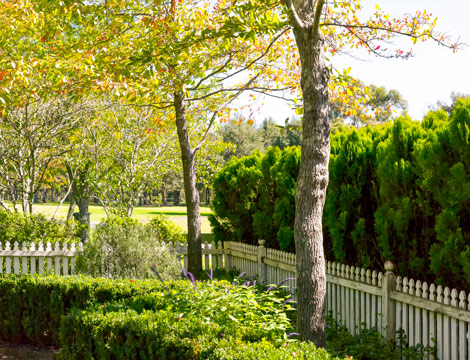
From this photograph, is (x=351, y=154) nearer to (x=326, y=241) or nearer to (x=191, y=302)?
(x=326, y=241)

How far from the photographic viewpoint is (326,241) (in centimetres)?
791

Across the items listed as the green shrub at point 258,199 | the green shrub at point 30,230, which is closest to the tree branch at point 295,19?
the green shrub at point 258,199

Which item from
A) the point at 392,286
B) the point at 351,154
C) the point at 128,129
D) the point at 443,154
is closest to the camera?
the point at 443,154

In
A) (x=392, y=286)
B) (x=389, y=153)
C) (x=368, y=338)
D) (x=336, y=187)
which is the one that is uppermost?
(x=389, y=153)

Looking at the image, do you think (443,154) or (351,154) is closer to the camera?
(443,154)

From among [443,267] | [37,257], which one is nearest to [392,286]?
[443,267]

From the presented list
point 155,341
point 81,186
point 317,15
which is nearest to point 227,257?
point 81,186

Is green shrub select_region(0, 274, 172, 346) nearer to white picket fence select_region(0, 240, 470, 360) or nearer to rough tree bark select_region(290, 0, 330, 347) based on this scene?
rough tree bark select_region(290, 0, 330, 347)

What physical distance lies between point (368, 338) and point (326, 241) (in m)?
2.14

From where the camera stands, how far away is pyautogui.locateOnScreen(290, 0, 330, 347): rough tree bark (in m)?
4.76

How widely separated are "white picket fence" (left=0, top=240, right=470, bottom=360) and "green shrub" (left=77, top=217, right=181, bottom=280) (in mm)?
2037

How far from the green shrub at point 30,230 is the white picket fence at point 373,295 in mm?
351

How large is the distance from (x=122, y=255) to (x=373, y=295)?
14.0 feet

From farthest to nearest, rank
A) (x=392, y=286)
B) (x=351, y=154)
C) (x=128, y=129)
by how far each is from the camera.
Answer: (x=128, y=129), (x=351, y=154), (x=392, y=286)
